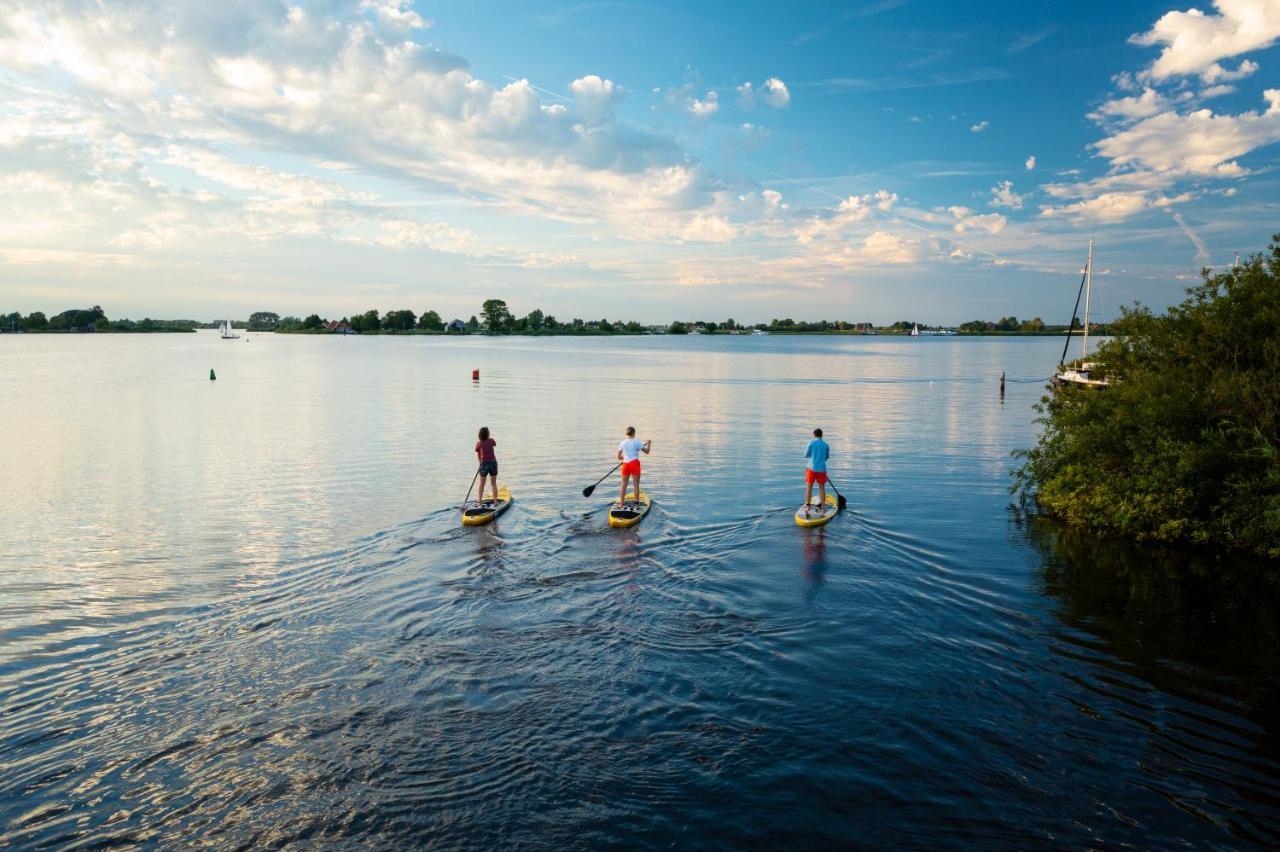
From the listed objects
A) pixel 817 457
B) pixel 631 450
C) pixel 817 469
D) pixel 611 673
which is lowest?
pixel 611 673

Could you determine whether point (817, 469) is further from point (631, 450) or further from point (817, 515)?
point (631, 450)

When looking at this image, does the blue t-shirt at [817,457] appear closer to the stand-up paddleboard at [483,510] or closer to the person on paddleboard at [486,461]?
the stand-up paddleboard at [483,510]

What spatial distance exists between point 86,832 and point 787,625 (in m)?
10.8

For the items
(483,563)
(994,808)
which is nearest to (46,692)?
(483,563)

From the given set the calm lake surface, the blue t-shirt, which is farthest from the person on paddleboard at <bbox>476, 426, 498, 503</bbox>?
the blue t-shirt

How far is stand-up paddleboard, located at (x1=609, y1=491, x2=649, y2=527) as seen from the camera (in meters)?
21.7

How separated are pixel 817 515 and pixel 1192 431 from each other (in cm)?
1042

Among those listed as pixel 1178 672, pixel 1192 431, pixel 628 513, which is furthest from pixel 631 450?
pixel 1192 431

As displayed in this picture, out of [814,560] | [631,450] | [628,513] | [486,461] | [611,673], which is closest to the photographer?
[611,673]

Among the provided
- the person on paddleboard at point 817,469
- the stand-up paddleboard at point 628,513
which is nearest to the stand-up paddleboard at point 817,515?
the person on paddleboard at point 817,469

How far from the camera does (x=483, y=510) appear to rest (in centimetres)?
2238

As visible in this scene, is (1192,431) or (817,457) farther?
(817,457)

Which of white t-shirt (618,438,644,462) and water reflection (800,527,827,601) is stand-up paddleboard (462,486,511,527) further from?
water reflection (800,527,827,601)

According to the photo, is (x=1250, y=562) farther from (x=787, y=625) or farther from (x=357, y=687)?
(x=357, y=687)
